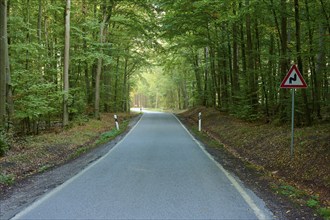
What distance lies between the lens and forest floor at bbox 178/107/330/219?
6105 mm

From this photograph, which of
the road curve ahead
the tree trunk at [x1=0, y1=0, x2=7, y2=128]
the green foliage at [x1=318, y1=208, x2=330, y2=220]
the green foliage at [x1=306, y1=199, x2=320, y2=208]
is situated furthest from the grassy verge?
the green foliage at [x1=318, y1=208, x2=330, y2=220]

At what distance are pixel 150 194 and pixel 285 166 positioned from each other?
4488 millimetres

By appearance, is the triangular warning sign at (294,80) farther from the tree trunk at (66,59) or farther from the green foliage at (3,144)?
the tree trunk at (66,59)

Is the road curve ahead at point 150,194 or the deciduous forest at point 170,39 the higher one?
the deciduous forest at point 170,39

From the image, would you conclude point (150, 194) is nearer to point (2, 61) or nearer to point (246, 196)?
point (246, 196)

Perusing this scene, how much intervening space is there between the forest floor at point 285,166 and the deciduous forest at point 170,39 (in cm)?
200

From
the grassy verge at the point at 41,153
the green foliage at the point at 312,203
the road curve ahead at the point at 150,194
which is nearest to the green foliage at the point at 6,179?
the grassy verge at the point at 41,153

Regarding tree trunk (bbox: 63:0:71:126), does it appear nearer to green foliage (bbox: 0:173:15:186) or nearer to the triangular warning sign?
green foliage (bbox: 0:173:15:186)

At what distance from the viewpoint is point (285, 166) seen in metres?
9.22

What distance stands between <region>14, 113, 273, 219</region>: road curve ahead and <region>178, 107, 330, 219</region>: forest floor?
50 cm

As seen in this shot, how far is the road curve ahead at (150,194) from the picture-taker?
537 centimetres

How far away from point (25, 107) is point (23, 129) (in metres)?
3.74

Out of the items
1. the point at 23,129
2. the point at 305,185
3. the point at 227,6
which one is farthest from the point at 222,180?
the point at 227,6

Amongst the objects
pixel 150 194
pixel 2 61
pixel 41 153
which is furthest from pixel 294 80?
pixel 2 61
